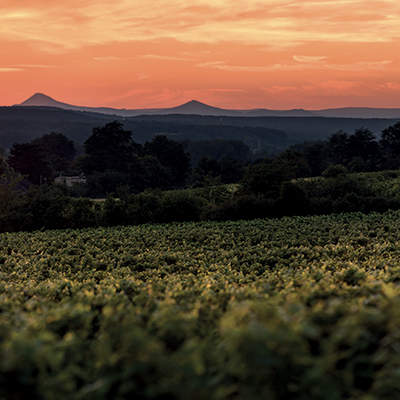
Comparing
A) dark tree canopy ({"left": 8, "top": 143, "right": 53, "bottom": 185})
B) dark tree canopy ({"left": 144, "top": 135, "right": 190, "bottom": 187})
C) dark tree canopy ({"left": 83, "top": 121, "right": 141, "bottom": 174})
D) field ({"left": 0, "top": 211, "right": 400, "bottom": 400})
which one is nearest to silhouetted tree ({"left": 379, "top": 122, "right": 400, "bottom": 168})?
dark tree canopy ({"left": 144, "top": 135, "right": 190, "bottom": 187})

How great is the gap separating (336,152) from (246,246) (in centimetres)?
5958

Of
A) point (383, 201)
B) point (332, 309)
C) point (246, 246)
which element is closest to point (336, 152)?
point (383, 201)

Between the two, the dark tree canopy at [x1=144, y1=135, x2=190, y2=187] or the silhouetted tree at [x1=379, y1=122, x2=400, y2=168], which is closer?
the silhouetted tree at [x1=379, y1=122, x2=400, y2=168]

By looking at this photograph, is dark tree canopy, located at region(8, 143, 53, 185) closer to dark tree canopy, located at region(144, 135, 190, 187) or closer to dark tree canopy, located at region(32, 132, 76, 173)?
dark tree canopy, located at region(32, 132, 76, 173)

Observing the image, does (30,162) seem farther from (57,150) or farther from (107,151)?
(57,150)

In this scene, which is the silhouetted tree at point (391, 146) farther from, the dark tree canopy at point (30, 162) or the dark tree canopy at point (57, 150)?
the dark tree canopy at point (57, 150)

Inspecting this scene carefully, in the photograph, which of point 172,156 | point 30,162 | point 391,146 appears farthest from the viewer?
point 172,156

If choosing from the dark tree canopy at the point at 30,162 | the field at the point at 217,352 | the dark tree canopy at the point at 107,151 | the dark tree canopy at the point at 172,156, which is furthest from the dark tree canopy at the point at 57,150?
the field at the point at 217,352

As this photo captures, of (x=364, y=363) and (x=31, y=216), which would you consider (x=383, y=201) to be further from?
(x=364, y=363)

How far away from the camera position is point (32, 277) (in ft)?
33.8

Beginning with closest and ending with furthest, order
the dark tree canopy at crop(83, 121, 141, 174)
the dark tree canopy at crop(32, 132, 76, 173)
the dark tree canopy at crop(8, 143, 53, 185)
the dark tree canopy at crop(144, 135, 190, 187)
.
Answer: the dark tree canopy at crop(8, 143, 53, 185), the dark tree canopy at crop(83, 121, 141, 174), the dark tree canopy at crop(144, 135, 190, 187), the dark tree canopy at crop(32, 132, 76, 173)

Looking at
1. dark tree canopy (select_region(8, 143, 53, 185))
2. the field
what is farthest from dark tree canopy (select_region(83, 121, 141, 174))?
the field

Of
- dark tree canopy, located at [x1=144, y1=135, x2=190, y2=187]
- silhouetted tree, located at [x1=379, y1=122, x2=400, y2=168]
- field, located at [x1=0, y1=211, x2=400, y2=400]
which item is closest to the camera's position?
field, located at [x1=0, y1=211, x2=400, y2=400]

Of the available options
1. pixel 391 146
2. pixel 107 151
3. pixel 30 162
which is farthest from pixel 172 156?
pixel 391 146
